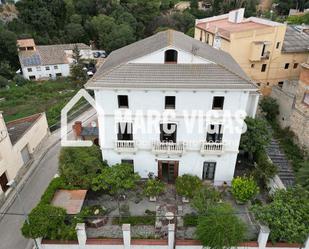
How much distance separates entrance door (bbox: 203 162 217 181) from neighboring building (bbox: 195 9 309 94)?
16.3m

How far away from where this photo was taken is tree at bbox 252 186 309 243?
15.3 metres

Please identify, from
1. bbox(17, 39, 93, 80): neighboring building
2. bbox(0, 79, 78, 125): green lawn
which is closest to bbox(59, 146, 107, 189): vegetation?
bbox(0, 79, 78, 125): green lawn

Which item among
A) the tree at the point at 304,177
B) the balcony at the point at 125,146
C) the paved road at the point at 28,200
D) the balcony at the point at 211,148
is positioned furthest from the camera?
the balcony at the point at 125,146

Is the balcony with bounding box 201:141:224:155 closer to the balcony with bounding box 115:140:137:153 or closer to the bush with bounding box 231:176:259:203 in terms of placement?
the bush with bounding box 231:176:259:203

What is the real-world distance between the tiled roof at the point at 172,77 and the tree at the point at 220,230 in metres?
8.42

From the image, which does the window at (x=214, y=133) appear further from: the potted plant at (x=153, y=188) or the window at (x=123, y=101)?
the window at (x=123, y=101)

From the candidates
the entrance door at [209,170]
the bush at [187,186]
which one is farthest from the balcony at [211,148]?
the bush at [187,186]

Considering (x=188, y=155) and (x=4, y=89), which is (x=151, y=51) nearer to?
(x=188, y=155)

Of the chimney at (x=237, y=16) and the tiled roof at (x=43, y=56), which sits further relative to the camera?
the tiled roof at (x=43, y=56)

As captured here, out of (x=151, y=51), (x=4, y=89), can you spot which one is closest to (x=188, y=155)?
(x=151, y=51)

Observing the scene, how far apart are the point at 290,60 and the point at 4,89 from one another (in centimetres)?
4527

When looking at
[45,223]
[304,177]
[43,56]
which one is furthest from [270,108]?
[43,56]

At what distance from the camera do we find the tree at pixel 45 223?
1567 centimetres

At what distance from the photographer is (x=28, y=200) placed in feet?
71.3
